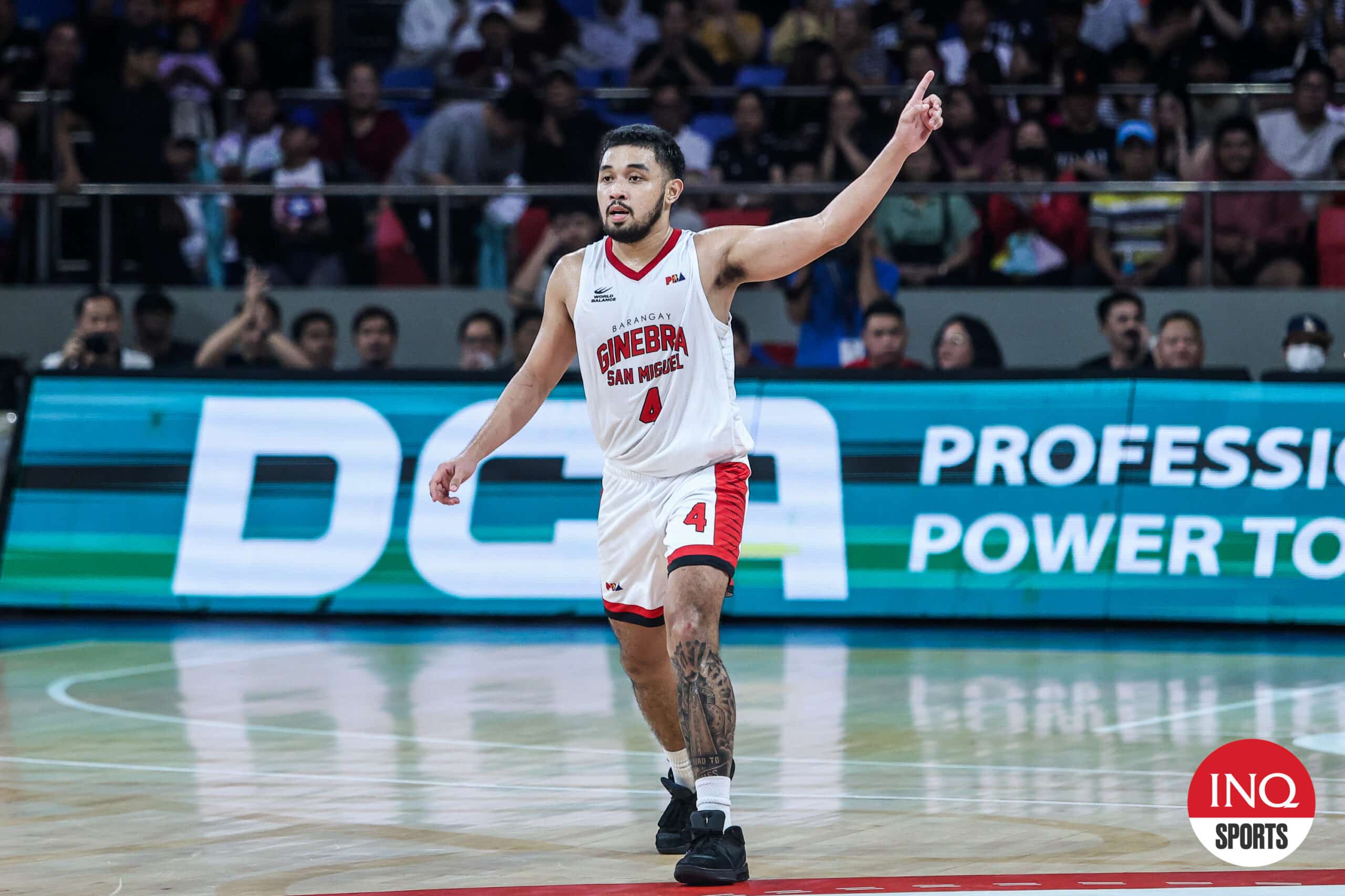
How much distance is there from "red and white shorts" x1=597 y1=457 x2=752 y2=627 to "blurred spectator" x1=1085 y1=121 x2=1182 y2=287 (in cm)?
914

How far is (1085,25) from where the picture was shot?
18297 mm

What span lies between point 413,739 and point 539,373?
272cm

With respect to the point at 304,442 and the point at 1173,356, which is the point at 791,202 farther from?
the point at 304,442

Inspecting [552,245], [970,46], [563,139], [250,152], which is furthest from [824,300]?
[250,152]

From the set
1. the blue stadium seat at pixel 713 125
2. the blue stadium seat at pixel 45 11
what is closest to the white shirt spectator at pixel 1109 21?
the blue stadium seat at pixel 713 125

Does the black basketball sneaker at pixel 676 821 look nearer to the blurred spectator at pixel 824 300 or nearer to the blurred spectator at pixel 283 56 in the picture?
the blurred spectator at pixel 824 300

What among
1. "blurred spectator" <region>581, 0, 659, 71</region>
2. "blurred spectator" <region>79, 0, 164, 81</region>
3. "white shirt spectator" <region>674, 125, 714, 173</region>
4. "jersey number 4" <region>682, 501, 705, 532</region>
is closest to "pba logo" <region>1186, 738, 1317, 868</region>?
"jersey number 4" <region>682, 501, 705, 532</region>

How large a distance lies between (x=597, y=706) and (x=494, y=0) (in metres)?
11.6

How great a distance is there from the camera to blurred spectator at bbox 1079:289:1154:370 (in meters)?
13.5

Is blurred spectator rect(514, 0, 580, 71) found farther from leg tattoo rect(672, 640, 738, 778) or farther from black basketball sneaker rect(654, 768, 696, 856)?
leg tattoo rect(672, 640, 738, 778)

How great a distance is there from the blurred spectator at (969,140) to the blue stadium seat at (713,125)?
2.14 meters

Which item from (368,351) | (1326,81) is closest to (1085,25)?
(1326,81)

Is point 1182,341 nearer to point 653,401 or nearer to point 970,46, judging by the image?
point 970,46

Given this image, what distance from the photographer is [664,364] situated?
6.54 meters
